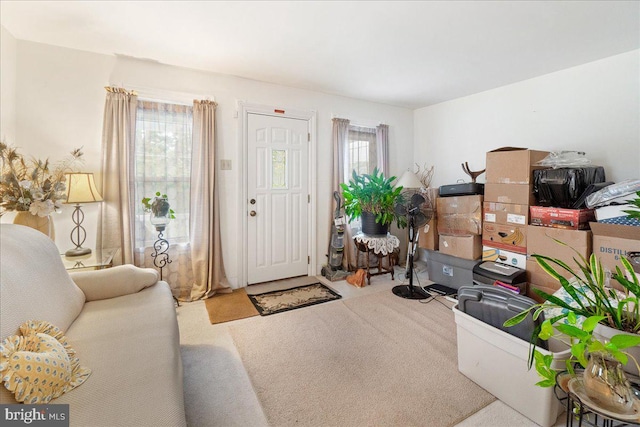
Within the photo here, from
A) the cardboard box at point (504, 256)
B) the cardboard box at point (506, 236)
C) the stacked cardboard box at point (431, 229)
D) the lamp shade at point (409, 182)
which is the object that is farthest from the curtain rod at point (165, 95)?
the cardboard box at point (504, 256)

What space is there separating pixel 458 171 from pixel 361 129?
5.04ft

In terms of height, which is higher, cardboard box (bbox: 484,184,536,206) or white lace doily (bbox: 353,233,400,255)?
cardboard box (bbox: 484,184,536,206)

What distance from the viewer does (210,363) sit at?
205 cm

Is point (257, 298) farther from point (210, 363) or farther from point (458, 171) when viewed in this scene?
point (458, 171)

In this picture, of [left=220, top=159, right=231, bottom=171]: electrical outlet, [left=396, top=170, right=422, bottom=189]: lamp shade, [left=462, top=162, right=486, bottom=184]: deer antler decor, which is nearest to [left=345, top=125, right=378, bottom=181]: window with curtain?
[left=396, top=170, right=422, bottom=189]: lamp shade

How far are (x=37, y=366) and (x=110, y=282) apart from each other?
3.38ft

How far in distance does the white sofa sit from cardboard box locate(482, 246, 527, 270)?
308cm

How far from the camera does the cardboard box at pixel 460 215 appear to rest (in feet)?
10.5

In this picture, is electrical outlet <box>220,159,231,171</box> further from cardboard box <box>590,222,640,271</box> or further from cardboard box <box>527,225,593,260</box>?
cardboard box <box>590,222,640,271</box>

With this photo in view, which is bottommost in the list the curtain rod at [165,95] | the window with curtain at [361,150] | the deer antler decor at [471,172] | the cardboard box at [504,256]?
the cardboard box at [504,256]

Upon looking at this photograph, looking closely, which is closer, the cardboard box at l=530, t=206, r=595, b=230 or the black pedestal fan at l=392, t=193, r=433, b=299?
the cardboard box at l=530, t=206, r=595, b=230

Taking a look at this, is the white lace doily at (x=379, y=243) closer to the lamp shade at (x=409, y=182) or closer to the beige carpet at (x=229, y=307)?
the lamp shade at (x=409, y=182)

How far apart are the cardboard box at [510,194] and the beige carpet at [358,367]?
1285mm

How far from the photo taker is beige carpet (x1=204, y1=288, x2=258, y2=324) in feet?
9.04
